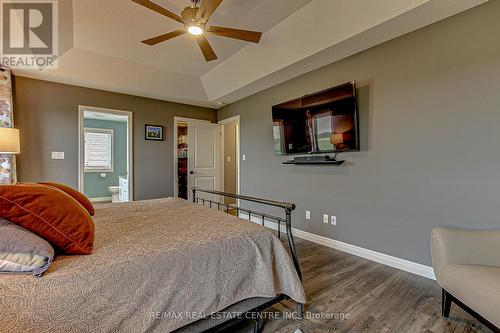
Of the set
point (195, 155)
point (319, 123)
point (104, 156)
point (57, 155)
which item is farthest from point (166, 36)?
point (104, 156)

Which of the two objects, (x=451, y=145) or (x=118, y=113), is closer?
(x=451, y=145)

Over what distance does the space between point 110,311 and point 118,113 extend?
422cm

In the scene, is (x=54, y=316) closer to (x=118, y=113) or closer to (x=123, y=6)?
(x=123, y=6)

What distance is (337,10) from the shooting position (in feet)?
8.27

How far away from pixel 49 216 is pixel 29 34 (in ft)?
10.5

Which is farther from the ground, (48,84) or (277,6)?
(277,6)

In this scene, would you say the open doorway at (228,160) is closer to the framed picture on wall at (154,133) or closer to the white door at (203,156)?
the white door at (203,156)

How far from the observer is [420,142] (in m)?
2.50

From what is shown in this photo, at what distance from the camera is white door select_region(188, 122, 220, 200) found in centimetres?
532

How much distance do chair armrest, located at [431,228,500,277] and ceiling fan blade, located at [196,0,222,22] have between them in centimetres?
255

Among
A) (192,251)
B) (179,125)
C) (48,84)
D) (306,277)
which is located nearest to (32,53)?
(48,84)

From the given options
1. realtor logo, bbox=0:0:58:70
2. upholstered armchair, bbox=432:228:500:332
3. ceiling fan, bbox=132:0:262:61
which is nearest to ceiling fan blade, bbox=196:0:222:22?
ceiling fan, bbox=132:0:262:61

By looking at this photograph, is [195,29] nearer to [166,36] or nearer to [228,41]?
[166,36]

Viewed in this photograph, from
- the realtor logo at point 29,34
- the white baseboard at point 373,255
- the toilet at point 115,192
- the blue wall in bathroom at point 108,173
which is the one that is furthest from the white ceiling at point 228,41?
the toilet at point 115,192
